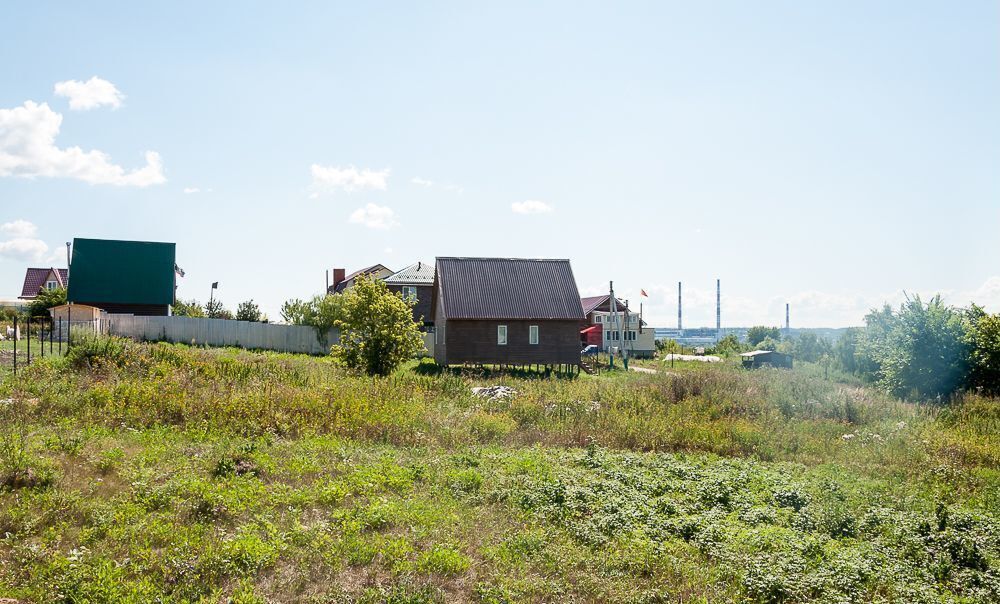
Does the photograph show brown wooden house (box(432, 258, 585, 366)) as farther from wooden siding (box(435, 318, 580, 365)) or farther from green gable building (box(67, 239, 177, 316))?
green gable building (box(67, 239, 177, 316))

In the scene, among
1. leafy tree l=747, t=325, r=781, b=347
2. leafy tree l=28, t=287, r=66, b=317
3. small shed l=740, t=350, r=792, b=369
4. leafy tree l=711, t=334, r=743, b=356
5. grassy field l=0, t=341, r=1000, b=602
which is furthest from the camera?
leafy tree l=747, t=325, r=781, b=347

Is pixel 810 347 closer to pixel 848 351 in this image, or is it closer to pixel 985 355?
pixel 848 351

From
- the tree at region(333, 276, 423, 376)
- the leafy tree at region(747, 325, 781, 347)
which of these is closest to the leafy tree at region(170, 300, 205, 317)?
the tree at region(333, 276, 423, 376)

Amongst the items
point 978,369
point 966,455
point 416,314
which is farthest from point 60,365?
point 416,314

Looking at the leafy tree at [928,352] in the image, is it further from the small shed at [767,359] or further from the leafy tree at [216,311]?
the leafy tree at [216,311]

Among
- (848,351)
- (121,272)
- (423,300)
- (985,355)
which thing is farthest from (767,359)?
(121,272)

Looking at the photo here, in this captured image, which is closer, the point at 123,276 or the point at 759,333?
the point at 123,276

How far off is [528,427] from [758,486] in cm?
535

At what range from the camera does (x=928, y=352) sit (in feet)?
69.1

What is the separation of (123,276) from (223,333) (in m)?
12.7

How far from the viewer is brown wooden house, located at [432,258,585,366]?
31938mm

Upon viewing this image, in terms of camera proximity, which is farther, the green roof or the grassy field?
the green roof

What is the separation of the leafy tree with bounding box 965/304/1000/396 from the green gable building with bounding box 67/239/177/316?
4374 centimetres

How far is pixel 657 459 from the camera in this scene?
11352 millimetres
